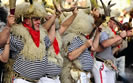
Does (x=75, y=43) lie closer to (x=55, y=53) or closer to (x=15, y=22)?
(x=55, y=53)

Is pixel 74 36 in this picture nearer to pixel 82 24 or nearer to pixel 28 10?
pixel 82 24

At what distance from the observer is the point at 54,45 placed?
4762 mm

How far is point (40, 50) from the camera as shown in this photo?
421cm

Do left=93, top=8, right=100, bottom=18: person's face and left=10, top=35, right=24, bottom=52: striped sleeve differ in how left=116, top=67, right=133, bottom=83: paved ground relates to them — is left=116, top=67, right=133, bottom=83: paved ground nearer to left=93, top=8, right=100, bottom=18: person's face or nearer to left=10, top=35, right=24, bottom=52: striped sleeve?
left=93, top=8, right=100, bottom=18: person's face

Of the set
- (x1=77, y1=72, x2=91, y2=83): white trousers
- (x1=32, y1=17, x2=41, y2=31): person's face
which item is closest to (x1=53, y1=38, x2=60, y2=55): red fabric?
(x1=32, y1=17, x2=41, y2=31): person's face

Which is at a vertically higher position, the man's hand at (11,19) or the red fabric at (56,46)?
the man's hand at (11,19)

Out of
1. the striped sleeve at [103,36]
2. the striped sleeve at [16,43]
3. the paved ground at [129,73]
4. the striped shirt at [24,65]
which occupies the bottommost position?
the paved ground at [129,73]

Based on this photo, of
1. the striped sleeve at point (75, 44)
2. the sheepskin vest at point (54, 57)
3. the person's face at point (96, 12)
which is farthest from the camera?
the person's face at point (96, 12)

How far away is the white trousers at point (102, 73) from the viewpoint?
5680 mm

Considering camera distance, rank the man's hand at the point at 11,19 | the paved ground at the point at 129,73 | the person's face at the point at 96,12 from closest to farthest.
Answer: the man's hand at the point at 11,19 → the person's face at the point at 96,12 → the paved ground at the point at 129,73

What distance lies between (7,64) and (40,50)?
0.57 m

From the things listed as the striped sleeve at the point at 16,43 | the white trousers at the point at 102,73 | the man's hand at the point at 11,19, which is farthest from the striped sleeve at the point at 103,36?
the man's hand at the point at 11,19

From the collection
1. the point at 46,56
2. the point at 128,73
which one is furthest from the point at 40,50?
the point at 128,73

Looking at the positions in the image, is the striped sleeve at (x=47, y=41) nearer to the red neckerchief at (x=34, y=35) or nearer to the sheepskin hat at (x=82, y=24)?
the red neckerchief at (x=34, y=35)
